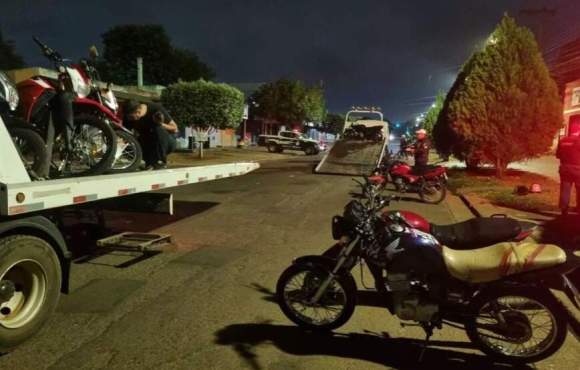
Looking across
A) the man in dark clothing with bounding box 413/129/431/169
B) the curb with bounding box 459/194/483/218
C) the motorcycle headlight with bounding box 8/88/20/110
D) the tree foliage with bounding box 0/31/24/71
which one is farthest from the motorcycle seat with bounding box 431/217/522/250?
the tree foliage with bounding box 0/31/24/71

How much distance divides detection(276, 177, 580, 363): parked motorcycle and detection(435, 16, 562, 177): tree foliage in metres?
13.8

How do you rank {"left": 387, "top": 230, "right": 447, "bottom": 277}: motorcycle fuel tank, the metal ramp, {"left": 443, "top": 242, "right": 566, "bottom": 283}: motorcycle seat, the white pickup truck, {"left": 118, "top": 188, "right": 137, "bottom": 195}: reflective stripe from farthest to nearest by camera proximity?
the white pickup truck → the metal ramp → {"left": 118, "top": 188, "right": 137, "bottom": 195}: reflective stripe → {"left": 387, "top": 230, "right": 447, "bottom": 277}: motorcycle fuel tank → {"left": 443, "top": 242, "right": 566, "bottom": 283}: motorcycle seat

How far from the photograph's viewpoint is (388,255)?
13.1ft

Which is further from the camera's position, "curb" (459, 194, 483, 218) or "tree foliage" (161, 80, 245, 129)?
"tree foliage" (161, 80, 245, 129)

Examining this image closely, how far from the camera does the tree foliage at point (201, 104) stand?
100 ft

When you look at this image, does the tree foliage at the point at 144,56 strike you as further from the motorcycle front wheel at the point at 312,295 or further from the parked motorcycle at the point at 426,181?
the motorcycle front wheel at the point at 312,295

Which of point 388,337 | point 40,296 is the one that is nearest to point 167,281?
point 40,296

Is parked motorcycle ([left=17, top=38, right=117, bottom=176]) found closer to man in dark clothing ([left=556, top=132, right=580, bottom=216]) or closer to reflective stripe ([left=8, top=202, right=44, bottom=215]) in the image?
reflective stripe ([left=8, top=202, right=44, bottom=215])

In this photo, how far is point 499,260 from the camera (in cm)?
368

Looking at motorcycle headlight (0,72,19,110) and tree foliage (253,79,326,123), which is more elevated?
tree foliage (253,79,326,123)

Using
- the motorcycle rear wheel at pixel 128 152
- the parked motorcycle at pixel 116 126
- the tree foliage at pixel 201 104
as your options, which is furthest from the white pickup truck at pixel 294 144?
the motorcycle rear wheel at pixel 128 152

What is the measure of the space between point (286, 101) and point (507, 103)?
42.5 metres

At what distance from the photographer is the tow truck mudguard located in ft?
12.4

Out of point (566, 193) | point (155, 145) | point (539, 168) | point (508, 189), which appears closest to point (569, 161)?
point (566, 193)
